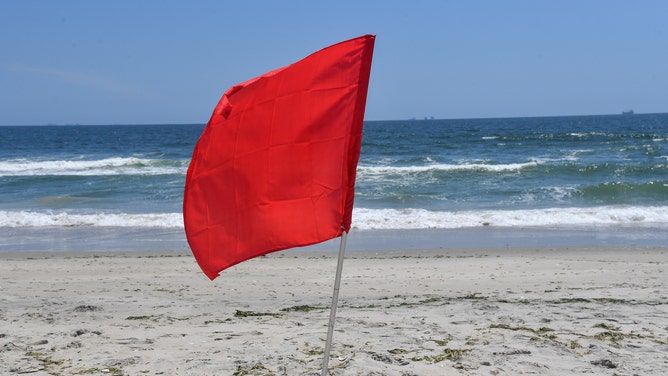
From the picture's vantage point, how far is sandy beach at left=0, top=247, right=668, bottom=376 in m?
5.04

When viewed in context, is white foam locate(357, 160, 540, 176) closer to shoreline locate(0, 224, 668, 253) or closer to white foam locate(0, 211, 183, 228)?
white foam locate(0, 211, 183, 228)

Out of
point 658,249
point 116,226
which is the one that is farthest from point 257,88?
point 116,226

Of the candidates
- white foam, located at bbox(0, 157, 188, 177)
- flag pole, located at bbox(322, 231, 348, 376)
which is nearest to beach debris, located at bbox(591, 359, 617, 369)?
flag pole, located at bbox(322, 231, 348, 376)

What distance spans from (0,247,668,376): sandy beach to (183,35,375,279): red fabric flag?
5.99 feet

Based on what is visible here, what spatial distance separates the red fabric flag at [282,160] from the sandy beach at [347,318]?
183 centimetres

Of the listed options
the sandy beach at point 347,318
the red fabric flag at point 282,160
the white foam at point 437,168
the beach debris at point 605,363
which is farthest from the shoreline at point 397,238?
the white foam at point 437,168

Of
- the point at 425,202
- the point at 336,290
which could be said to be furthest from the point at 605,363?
the point at 425,202

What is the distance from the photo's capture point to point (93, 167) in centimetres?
3450

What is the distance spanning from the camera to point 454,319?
20.4 feet

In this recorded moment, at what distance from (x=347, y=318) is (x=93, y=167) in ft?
99.5

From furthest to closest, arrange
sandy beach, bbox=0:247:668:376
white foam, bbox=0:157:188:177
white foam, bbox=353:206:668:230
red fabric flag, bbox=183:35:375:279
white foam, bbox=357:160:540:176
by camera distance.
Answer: white foam, bbox=0:157:188:177 < white foam, bbox=357:160:540:176 < white foam, bbox=353:206:668:230 < sandy beach, bbox=0:247:668:376 < red fabric flag, bbox=183:35:375:279

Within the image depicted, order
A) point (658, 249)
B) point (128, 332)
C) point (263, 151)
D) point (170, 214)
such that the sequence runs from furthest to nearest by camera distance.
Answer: point (170, 214), point (658, 249), point (128, 332), point (263, 151)

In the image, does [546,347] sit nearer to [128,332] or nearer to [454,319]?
[454,319]

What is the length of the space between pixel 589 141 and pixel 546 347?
44579 millimetres
